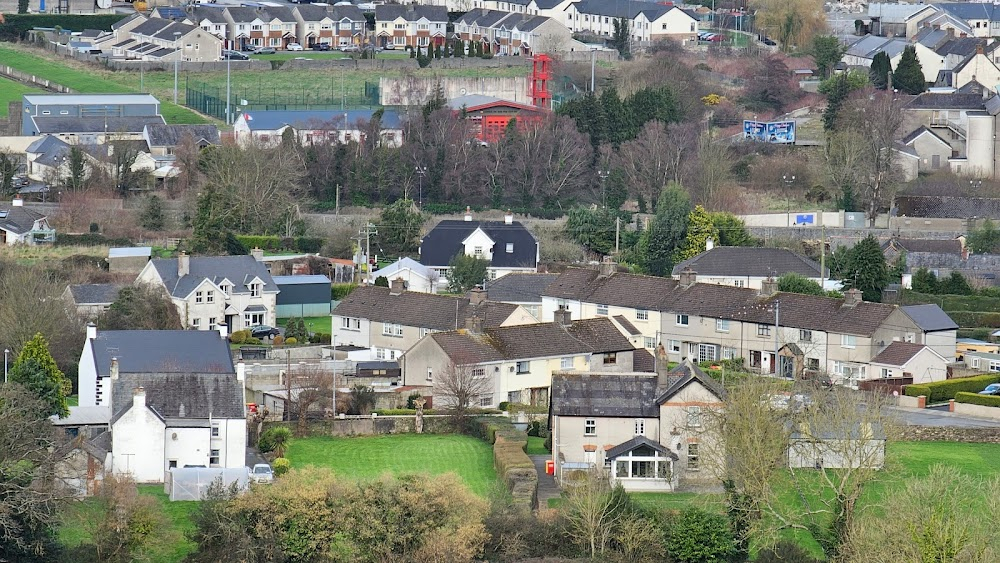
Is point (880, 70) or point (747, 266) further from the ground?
point (880, 70)

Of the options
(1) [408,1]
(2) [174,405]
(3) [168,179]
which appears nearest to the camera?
(2) [174,405]

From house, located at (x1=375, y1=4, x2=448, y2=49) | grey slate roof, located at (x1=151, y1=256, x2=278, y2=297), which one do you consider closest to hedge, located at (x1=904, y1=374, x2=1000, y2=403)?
grey slate roof, located at (x1=151, y1=256, x2=278, y2=297)

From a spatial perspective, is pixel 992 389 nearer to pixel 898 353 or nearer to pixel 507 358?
pixel 898 353

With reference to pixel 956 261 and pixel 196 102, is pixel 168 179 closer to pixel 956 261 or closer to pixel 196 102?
pixel 196 102

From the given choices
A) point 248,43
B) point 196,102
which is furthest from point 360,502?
point 248,43

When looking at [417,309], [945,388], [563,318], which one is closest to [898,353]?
[945,388]
